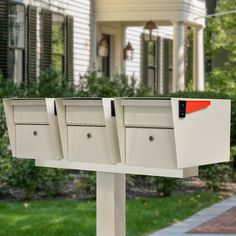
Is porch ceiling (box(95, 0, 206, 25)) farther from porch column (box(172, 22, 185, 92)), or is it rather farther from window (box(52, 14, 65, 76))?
window (box(52, 14, 65, 76))

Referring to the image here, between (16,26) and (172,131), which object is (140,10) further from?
(172,131)

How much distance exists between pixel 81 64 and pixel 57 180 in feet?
29.2

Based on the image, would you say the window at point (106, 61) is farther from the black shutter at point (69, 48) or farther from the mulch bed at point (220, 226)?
the mulch bed at point (220, 226)

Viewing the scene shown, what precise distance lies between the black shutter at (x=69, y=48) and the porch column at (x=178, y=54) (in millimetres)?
3325

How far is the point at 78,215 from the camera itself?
9.10m

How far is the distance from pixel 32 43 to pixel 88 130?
12.0m

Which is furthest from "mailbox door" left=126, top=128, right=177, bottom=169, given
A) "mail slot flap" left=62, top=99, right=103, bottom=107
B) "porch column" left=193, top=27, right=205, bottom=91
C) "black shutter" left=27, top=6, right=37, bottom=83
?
"porch column" left=193, top=27, right=205, bottom=91

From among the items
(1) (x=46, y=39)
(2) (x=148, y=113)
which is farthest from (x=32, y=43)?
(2) (x=148, y=113)

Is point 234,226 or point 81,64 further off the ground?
point 81,64

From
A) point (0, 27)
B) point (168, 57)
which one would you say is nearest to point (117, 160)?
point (0, 27)

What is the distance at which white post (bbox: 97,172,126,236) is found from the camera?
4.79m

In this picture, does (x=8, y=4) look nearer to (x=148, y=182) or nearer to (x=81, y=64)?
(x=81, y=64)

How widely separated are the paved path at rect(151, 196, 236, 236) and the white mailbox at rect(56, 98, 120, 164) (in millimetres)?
3670

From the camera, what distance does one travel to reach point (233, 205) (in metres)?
10.6
